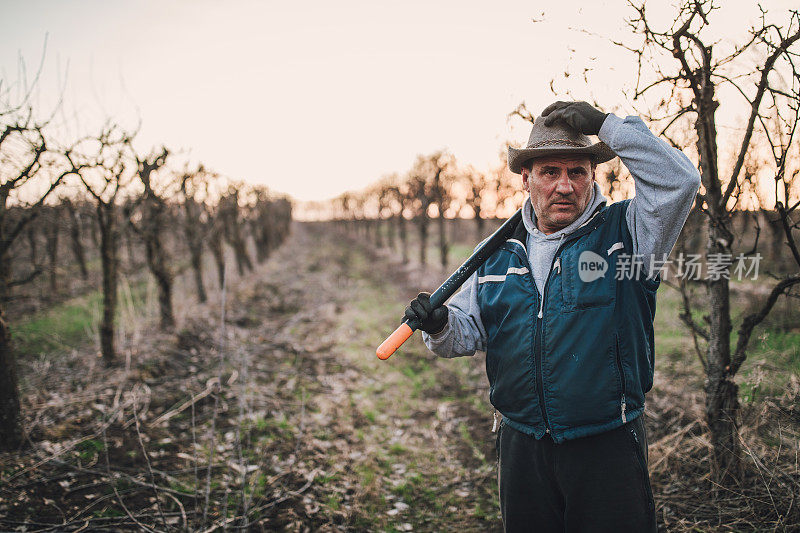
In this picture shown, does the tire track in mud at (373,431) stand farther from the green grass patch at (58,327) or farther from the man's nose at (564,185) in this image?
the green grass patch at (58,327)

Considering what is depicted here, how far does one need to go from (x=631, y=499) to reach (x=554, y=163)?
1.45m

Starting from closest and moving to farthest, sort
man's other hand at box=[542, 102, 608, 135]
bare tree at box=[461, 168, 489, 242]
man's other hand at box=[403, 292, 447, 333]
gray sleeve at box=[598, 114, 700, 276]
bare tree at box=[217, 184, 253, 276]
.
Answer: gray sleeve at box=[598, 114, 700, 276]
man's other hand at box=[542, 102, 608, 135]
man's other hand at box=[403, 292, 447, 333]
bare tree at box=[217, 184, 253, 276]
bare tree at box=[461, 168, 489, 242]

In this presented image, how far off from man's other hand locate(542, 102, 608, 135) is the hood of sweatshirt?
29 centimetres

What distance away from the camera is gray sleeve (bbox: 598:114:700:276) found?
154cm

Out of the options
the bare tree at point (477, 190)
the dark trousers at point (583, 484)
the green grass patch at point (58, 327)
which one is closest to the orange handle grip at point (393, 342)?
the dark trousers at point (583, 484)

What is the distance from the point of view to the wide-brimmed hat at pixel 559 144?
1.82 m

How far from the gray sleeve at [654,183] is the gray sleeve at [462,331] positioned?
78cm

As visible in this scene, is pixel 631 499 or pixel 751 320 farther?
pixel 751 320

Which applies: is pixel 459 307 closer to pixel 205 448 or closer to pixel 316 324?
pixel 205 448

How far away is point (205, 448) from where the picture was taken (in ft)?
14.2

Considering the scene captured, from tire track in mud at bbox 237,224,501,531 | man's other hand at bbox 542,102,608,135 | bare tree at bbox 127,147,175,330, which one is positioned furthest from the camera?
bare tree at bbox 127,147,175,330

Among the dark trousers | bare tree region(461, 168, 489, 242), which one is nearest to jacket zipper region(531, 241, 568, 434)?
the dark trousers

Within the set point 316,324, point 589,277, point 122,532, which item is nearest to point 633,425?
point 589,277

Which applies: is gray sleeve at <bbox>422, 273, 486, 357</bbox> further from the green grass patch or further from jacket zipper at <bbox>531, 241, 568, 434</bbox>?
the green grass patch
